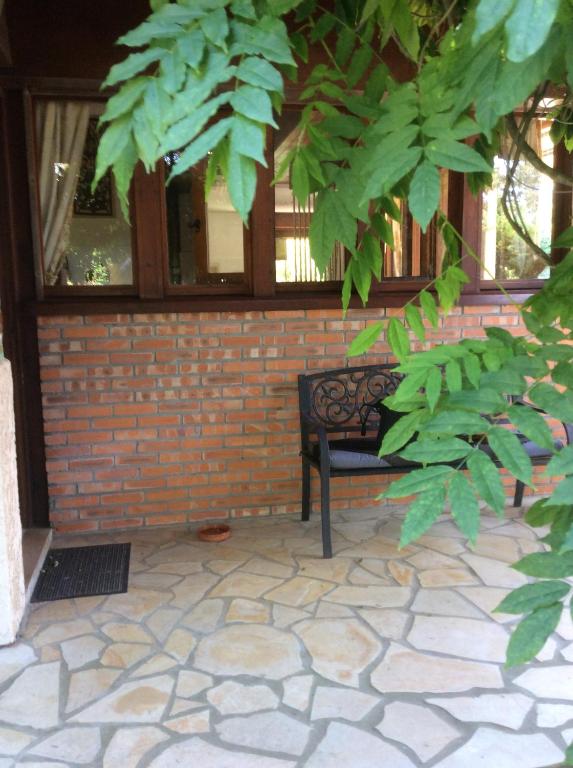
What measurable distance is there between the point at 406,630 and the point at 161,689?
1.06m

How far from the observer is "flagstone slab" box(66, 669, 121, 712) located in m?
2.51

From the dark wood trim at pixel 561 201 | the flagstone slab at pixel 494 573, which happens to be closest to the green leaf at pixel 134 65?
the flagstone slab at pixel 494 573

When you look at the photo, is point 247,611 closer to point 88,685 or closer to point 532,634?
point 88,685

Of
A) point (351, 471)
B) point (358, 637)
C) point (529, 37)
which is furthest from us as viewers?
point (351, 471)

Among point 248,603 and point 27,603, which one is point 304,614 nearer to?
point 248,603

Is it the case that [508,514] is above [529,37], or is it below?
below

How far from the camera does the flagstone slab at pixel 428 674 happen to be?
2.56 meters

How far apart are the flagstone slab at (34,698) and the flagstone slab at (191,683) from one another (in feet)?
1.43

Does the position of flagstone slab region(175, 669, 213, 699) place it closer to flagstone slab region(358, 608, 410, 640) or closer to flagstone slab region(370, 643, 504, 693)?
flagstone slab region(370, 643, 504, 693)

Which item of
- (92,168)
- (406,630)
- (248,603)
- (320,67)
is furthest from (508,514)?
(320,67)

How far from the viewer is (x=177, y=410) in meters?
4.18

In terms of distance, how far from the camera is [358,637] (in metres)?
2.91

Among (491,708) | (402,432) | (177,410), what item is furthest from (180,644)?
(402,432)

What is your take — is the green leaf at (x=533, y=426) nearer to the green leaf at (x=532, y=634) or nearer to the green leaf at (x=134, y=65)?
the green leaf at (x=532, y=634)
